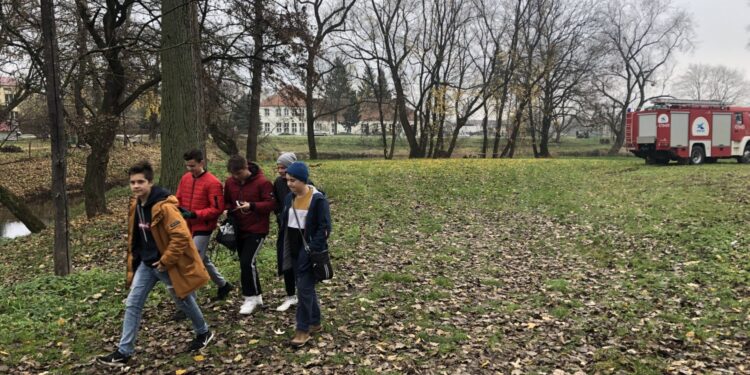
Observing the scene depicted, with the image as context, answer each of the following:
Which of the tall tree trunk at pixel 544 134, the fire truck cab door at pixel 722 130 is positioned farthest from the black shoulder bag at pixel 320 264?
the tall tree trunk at pixel 544 134

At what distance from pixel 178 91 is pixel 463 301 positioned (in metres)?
5.48

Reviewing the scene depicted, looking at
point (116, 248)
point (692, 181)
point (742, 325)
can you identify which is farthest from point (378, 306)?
point (692, 181)

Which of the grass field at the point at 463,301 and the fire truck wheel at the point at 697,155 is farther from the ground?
the fire truck wheel at the point at 697,155

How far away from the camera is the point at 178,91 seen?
8.02 meters

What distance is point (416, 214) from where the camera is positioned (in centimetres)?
1335

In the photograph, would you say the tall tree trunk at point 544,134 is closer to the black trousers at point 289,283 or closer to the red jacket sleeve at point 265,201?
the black trousers at point 289,283

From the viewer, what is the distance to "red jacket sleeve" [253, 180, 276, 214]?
5.50 metres

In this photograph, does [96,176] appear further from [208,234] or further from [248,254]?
[248,254]

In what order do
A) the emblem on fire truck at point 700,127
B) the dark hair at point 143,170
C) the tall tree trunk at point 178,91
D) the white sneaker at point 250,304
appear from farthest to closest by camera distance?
the emblem on fire truck at point 700,127 < the tall tree trunk at point 178,91 < the white sneaker at point 250,304 < the dark hair at point 143,170

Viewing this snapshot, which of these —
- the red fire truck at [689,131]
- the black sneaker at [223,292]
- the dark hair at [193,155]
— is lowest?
the black sneaker at [223,292]

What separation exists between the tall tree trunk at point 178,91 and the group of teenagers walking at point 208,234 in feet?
9.08

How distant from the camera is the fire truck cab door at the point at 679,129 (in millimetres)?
22672

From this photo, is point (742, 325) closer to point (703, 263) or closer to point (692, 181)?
point (703, 263)

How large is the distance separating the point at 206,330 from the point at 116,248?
20.7 feet
